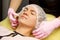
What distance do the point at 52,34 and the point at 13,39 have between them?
37 cm

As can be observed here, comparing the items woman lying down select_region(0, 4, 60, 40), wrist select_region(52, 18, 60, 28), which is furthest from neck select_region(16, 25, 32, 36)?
wrist select_region(52, 18, 60, 28)

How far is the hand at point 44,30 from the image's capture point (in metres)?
1.32

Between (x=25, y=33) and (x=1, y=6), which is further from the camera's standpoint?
(x=1, y=6)

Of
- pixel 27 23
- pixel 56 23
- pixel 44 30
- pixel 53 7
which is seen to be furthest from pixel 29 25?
pixel 53 7

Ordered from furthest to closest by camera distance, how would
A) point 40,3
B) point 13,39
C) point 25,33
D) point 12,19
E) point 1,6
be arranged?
point 1,6 → point 40,3 → point 12,19 → point 25,33 → point 13,39

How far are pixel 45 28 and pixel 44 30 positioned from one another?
0.02m

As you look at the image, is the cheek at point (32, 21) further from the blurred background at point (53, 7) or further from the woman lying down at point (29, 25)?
the blurred background at point (53, 7)

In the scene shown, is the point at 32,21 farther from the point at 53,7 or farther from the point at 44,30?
the point at 53,7

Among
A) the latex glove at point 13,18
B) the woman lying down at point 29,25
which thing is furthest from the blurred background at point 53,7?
the latex glove at point 13,18

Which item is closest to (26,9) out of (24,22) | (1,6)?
(24,22)

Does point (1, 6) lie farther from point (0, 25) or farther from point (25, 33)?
point (25, 33)

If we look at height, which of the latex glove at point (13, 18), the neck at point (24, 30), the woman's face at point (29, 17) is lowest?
the neck at point (24, 30)

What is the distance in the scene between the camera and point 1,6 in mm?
2150

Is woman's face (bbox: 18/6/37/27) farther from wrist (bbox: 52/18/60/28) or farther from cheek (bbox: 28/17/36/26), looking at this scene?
wrist (bbox: 52/18/60/28)
